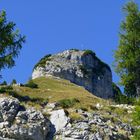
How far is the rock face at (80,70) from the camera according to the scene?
399ft

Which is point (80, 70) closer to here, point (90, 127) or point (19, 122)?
point (90, 127)

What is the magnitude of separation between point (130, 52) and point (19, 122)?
21.1m

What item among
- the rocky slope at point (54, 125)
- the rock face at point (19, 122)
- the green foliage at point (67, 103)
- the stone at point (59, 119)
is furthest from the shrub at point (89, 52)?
the rock face at point (19, 122)

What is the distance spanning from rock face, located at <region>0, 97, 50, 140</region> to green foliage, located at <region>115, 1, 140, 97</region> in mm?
15885

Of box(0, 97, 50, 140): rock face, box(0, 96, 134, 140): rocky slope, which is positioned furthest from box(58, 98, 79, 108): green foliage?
box(0, 97, 50, 140): rock face

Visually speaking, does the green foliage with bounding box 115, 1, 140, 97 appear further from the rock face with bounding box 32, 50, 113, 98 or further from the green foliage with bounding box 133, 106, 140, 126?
the rock face with bounding box 32, 50, 113, 98

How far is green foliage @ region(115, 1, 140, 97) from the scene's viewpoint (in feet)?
213

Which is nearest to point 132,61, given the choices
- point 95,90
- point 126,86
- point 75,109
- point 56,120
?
point 126,86

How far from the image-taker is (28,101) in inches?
2345

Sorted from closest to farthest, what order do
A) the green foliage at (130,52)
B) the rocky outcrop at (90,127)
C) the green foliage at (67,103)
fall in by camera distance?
the rocky outcrop at (90,127)
the green foliage at (67,103)
the green foliage at (130,52)

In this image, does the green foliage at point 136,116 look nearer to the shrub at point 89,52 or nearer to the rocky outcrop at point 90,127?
the rocky outcrop at point 90,127

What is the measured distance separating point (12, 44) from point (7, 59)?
5.98 ft

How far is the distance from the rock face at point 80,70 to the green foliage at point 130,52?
174ft

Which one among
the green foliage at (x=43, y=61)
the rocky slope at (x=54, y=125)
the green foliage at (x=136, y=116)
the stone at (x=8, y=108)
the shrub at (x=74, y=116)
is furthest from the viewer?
the green foliage at (x=43, y=61)
